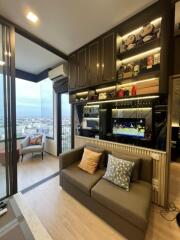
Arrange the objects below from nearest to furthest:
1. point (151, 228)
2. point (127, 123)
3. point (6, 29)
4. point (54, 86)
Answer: point (151, 228), point (6, 29), point (127, 123), point (54, 86)

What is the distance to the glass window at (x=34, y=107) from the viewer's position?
4441 millimetres

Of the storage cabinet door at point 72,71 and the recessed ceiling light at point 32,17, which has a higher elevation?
the recessed ceiling light at point 32,17

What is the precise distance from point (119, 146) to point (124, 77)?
4.24 feet

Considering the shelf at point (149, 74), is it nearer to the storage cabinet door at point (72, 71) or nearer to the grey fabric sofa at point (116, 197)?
the grey fabric sofa at point (116, 197)

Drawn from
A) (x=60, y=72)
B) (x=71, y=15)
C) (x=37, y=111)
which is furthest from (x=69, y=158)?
(x=37, y=111)

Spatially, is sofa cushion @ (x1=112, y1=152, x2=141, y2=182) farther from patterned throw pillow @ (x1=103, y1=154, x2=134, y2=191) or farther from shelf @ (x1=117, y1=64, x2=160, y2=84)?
shelf @ (x1=117, y1=64, x2=160, y2=84)

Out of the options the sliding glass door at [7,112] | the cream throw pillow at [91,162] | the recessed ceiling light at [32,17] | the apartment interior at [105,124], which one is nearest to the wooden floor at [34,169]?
the apartment interior at [105,124]

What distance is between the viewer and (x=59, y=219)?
1767 millimetres

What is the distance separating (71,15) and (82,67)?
1006 mm

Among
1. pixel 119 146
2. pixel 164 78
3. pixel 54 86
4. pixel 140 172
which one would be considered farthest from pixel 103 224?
pixel 54 86

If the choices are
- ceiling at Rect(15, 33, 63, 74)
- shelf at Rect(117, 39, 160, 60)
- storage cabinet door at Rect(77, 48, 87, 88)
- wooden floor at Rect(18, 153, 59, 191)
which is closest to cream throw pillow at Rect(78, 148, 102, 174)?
wooden floor at Rect(18, 153, 59, 191)

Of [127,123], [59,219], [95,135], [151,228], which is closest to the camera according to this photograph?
[151,228]

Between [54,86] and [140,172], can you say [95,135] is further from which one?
[54,86]

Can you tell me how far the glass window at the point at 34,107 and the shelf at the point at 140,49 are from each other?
9.52ft
